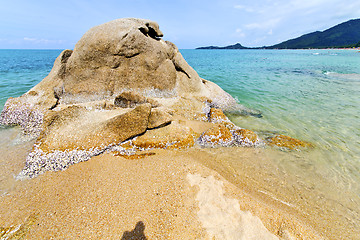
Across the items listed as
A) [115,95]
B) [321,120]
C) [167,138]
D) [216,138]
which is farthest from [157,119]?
[321,120]

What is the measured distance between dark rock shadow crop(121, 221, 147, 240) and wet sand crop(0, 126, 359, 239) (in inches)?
0.8

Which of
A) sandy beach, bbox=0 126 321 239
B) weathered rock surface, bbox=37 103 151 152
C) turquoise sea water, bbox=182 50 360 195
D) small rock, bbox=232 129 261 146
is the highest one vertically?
weathered rock surface, bbox=37 103 151 152

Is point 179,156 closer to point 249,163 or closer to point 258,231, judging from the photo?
point 249,163

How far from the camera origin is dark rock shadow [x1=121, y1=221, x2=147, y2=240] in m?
3.35

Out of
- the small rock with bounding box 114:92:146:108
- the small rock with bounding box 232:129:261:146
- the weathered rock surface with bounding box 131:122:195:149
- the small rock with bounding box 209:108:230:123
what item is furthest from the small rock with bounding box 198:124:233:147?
the small rock with bounding box 114:92:146:108

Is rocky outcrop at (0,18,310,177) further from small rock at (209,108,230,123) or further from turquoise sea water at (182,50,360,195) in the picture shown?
turquoise sea water at (182,50,360,195)

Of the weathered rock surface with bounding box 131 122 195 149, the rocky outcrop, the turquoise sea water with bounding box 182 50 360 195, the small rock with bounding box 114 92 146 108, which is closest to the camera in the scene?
the rocky outcrop

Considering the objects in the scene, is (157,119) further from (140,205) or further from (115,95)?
(115,95)

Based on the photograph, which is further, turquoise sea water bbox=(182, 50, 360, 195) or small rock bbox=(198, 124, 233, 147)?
small rock bbox=(198, 124, 233, 147)

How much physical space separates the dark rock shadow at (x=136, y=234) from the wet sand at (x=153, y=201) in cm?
2

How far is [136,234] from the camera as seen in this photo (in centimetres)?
340

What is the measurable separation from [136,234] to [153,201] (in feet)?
2.65

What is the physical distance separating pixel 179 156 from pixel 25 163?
5560 millimetres

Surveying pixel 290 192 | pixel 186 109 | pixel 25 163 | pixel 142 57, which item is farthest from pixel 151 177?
pixel 142 57
